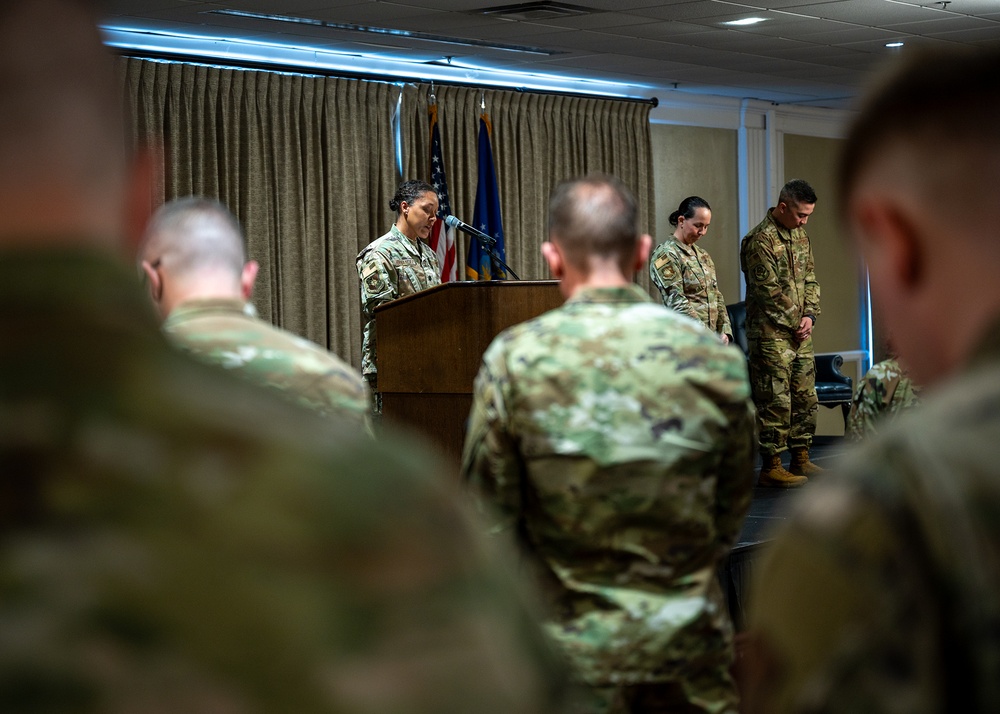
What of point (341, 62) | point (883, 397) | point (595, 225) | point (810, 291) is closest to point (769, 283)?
point (810, 291)

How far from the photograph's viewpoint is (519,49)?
8203mm

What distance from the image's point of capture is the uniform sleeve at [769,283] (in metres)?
6.80

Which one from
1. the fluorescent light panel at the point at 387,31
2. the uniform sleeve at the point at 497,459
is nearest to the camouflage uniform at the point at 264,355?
the uniform sleeve at the point at 497,459

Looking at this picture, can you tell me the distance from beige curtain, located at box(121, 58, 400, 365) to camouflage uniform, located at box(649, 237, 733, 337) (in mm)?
2012

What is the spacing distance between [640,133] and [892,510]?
9.69 metres

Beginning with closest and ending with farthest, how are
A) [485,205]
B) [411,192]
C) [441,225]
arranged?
[411,192]
[441,225]
[485,205]

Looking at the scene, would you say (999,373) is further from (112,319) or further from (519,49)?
(519,49)

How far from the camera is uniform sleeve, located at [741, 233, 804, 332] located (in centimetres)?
680

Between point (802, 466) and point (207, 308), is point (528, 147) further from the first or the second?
point (207, 308)

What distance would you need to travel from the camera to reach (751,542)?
4.75 meters

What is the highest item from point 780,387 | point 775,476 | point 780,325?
point 780,325

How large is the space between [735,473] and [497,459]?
1.33ft

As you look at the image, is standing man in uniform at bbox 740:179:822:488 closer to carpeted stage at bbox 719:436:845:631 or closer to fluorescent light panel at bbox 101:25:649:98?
carpeted stage at bbox 719:436:845:631

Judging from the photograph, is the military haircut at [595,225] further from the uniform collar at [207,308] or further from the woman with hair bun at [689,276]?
the woman with hair bun at [689,276]
